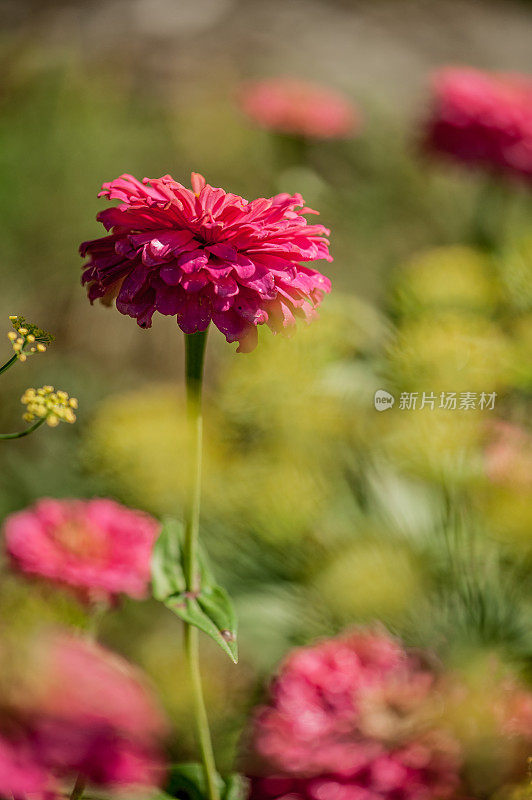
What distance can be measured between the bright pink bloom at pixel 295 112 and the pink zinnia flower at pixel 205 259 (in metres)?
0.49

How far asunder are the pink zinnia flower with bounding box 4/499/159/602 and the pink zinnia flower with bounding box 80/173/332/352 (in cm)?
12

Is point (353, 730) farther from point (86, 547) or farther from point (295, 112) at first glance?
point (295, 112)

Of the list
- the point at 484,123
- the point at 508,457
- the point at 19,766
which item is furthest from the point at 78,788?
the point at 484,123

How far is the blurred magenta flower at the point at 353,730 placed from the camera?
0.27m

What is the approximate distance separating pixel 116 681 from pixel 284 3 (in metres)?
1.54

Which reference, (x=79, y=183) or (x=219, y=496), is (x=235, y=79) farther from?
(x=219, y=496)

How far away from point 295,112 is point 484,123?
16 cm

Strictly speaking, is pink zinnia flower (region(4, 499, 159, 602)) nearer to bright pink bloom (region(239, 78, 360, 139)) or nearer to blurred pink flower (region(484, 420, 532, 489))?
blurred pink flower (region(484, 420, 532, 489))

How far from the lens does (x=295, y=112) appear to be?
26.9 inches

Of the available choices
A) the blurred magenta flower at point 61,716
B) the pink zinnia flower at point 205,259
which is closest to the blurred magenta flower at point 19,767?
the blurred magenta flower at point 61,716

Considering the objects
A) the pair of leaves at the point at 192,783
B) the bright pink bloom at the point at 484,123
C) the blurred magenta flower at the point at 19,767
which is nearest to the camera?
the blurred magenta flower at the point at 19,767

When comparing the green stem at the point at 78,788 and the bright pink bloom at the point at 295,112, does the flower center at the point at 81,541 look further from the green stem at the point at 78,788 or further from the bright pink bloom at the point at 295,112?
the bright pink bloom at the point at 295,112

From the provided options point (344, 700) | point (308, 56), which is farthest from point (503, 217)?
point (308, 56)

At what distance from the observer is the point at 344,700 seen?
0.96ft
